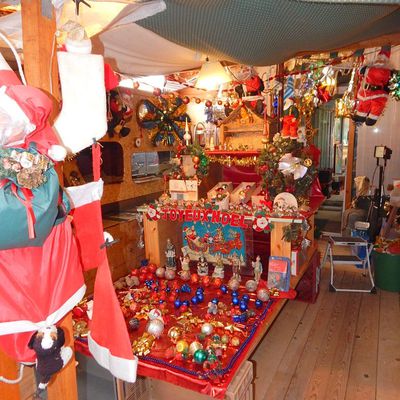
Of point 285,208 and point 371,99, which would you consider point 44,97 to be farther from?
point 371,99

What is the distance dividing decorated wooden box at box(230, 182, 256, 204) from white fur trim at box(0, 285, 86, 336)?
2.48 meters

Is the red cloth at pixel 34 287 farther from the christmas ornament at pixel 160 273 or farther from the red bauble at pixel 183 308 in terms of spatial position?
the christmas ornament at pixel 160 273

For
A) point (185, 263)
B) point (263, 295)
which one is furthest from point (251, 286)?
point (185, 263)

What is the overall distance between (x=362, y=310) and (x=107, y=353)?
3.39 meters

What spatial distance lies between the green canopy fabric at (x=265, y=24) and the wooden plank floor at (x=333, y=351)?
2.39 meters

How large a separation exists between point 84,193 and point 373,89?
3.80m

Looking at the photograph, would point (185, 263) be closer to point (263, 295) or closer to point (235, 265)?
point (235, 265)

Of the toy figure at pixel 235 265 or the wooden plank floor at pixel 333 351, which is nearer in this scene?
the wooden plank floor at pixel 333 351

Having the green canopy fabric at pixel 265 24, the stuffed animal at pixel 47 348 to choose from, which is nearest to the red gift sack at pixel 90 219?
the stuffed animal at pixel 47 348

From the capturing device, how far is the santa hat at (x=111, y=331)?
1165 mm

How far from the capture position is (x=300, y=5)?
134 centimetres

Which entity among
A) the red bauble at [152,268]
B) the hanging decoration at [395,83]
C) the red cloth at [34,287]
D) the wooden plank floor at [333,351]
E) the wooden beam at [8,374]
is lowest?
the wooden plank floor at [333,351]

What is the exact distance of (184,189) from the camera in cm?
335

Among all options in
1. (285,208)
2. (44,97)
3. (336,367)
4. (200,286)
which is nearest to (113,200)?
(200,286)
